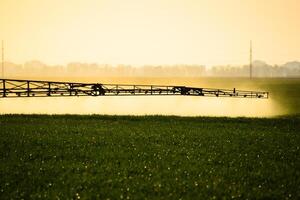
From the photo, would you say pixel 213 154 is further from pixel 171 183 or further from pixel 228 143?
pixel 171 183

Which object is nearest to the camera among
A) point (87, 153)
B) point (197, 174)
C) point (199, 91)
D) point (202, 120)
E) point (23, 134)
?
point (197, 174)

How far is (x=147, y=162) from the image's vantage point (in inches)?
645

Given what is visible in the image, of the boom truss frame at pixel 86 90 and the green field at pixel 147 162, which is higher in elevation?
the boom truss frame at pixel 86 90

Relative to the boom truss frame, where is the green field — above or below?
below

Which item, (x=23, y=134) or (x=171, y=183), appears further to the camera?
(x=23, y=134)

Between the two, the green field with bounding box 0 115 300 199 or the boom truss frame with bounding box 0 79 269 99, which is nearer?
the green field with bounding box 0 115 300 199

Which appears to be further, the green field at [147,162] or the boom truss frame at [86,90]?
the boom truss frame at [86,90]

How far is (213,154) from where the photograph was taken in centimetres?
1814

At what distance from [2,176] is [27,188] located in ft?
6.23

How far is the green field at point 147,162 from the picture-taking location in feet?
41.5

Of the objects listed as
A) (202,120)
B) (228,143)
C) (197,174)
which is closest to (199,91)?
(202,120)

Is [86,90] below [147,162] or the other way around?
the other way around

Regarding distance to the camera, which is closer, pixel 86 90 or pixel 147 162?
pixel 147 162

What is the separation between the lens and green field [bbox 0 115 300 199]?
12641mm
